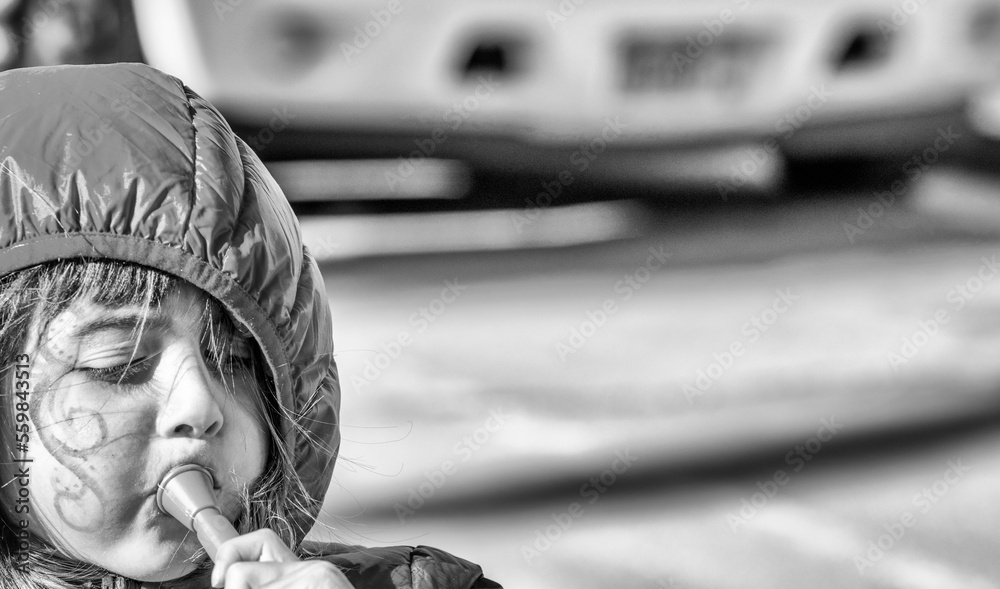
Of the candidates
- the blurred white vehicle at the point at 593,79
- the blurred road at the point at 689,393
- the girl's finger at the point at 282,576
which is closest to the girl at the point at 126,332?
the girl's finger at the point at 282,576

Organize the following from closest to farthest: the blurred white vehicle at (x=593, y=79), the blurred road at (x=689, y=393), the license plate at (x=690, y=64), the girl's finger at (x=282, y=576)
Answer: the girl's finger at (x=282, y=576) < the blurred road at (x=689, y=393) < the blurred white vehicle at (x=593, y=79) < the license plate at (x=690, y=64)

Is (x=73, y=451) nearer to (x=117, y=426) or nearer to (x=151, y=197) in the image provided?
(x=117, y=426)

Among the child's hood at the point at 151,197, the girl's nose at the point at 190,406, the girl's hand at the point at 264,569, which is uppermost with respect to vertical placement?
the child's hood at the point at 151,197

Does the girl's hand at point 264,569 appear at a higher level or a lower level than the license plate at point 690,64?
lower

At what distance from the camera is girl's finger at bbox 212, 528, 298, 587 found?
77 cm

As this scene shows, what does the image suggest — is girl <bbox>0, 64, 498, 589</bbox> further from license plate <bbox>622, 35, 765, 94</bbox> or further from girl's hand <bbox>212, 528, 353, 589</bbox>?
license plate <bbox>622, 35, 765, 94</bbox>

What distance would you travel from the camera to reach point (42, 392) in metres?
0.83

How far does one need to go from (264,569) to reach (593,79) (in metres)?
2.59

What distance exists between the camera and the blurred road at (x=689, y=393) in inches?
78.5

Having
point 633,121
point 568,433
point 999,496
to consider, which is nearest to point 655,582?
point 568,433

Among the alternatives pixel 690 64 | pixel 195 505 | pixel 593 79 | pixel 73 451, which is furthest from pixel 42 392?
pixel 690 64

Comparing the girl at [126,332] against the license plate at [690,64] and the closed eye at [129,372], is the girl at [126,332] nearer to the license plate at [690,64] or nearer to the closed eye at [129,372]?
the closed eye at [129,372]

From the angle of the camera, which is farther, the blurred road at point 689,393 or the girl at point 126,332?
the blurred road at point 689,393

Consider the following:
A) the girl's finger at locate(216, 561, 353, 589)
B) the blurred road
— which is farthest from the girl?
the blurred road
